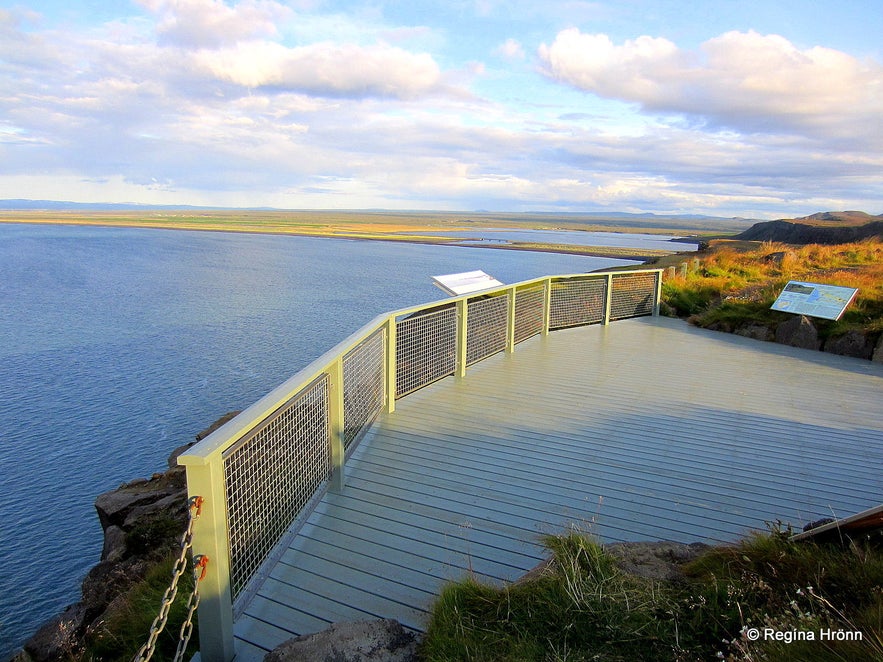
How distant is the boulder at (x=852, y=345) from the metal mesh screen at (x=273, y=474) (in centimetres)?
930

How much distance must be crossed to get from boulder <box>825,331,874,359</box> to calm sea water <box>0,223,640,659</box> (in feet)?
40.4

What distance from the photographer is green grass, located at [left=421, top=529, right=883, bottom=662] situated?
2.53 m

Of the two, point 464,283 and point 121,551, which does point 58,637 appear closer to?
point 121,551

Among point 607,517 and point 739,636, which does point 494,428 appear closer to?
point 607,517

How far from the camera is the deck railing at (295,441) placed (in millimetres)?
2691

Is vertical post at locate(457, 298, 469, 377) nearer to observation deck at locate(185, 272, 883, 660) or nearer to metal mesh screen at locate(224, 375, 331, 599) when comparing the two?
observation deck at locate(185, 272, 883, 660)

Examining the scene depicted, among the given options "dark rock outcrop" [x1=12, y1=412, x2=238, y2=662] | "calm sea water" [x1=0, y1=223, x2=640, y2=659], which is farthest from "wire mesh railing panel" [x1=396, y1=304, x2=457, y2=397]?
"calm sea water" [x1=0, y1=223, x2=640, y2=659]

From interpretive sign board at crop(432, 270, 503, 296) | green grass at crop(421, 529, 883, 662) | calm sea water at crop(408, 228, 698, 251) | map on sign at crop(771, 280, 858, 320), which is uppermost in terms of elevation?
interpretive sign board at crop(432, 270, 503, 296)

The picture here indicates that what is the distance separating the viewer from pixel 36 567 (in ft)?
31.1

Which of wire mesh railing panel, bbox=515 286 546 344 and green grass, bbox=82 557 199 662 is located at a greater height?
wire mesh railing panel, bbox=515 286 546 344

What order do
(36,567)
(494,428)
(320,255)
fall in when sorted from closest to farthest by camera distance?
(494,428) < (36,567) < (320,255)

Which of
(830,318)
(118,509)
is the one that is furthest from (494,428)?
(830,318)

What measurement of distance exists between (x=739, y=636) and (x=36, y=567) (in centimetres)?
1037

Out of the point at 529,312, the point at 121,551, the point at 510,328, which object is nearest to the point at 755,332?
the point at 529,312
